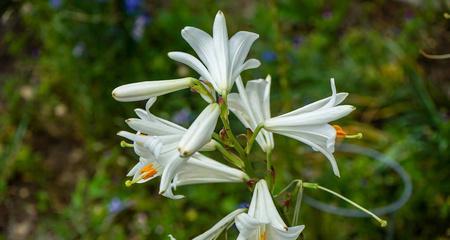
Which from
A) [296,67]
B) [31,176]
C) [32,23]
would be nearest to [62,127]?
[31,176]

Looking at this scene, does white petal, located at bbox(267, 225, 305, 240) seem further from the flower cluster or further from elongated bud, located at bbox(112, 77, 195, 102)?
elongated bud, located at bbox(112, 77, 195, 102)

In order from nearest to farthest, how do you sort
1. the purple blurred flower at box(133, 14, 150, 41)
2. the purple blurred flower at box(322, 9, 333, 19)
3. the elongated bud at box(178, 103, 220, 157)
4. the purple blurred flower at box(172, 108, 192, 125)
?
the elongated bud at box(178, 103, 220, 157) < the purple blurred flower at box(172, 108, 192, 125) < the purple blurred flower at box(133, 14, 150, 41) < the purple blurred flower at box(322, 9, 333, 19)

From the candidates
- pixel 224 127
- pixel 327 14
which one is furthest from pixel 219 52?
pixel 327 14

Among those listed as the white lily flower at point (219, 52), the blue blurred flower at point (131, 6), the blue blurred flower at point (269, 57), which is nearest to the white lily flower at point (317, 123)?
the white lily flower at point (219, 52)

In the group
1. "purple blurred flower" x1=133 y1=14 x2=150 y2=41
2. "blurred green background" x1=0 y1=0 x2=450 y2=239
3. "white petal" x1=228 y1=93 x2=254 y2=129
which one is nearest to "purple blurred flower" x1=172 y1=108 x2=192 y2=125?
"blurred green background" x1=0 y1=0 x2=450 y2=239

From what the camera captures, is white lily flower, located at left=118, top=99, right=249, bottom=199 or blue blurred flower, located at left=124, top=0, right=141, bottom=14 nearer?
white lily flower, located at left=118, top=99, right=249, bottom=199
